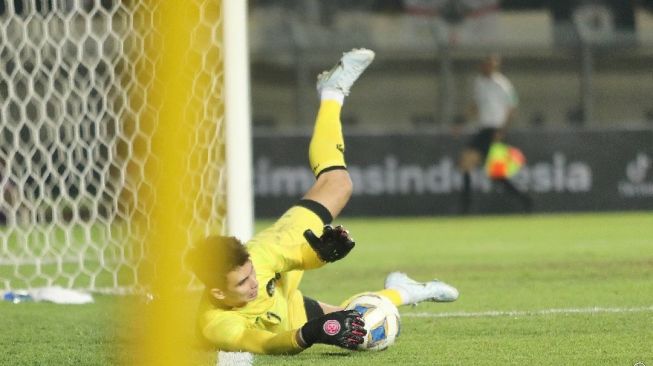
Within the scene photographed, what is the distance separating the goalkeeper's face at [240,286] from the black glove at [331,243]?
246 mm

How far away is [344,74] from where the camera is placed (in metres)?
6.77

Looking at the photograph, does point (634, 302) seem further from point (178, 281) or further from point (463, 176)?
point (463, 176)

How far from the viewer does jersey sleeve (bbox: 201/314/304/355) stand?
4832 mm

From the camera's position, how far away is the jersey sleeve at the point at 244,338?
4832 mm

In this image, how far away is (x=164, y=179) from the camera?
7.53 ft

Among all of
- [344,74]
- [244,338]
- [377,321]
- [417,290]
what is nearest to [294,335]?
[244,338]

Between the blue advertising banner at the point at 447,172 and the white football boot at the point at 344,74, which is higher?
the white football boot at the point at 344,74

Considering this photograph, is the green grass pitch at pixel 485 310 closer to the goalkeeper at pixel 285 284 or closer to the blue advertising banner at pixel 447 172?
the goalkeeper at pixel 285 284

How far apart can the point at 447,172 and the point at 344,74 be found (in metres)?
8.60

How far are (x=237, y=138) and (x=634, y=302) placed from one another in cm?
240

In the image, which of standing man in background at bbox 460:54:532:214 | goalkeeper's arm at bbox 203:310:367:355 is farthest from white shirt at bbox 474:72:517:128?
goalkeeper's arm at bbox 203:310:367:355

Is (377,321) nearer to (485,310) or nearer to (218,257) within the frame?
(218,257)

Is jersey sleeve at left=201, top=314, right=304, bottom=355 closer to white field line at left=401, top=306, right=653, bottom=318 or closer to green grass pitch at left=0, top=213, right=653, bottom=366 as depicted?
green grass pitch at left=0, top=213, right=653, bottom=366

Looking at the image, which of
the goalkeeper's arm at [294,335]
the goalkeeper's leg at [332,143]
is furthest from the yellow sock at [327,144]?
the goalkeeper's arm at [294,335]
